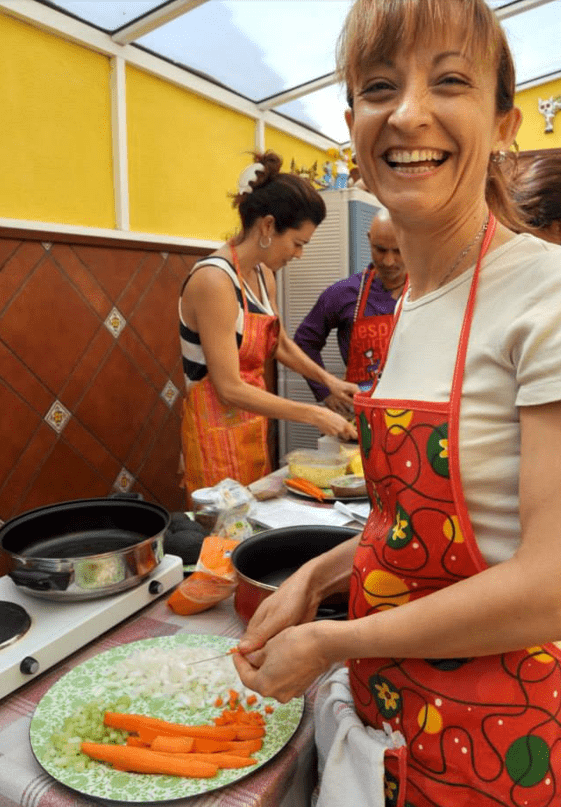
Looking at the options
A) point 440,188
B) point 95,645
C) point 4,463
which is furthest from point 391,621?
point 4,463

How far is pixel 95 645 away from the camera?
1085 millimetres

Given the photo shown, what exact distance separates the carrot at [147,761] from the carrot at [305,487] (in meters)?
1.04

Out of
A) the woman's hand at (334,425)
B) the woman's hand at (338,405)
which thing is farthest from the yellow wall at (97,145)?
the woman's hand at (334,425)

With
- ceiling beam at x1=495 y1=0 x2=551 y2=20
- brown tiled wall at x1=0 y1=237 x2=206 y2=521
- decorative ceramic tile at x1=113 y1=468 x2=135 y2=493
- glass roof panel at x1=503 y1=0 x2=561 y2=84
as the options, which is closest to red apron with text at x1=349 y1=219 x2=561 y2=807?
brown tiled wall at x1=0 y1=237 x2=206 y2=521

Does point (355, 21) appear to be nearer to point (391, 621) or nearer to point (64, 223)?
point (391, 621)

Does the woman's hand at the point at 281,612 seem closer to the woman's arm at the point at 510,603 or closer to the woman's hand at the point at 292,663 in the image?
the woman's hand at the point at 292,663

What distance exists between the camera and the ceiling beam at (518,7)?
340 cm

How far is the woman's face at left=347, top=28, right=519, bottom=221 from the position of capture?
0.71 m

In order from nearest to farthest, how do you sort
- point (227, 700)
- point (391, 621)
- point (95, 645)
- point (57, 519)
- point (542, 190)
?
point (391, 621) → point (227, 700) → point (95, 645) → point (57, 519) → point (542, 190)

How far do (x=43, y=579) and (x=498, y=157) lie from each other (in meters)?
0.95

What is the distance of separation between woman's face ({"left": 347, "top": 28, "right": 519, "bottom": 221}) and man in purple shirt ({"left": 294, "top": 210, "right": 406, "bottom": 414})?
2056 millimetres

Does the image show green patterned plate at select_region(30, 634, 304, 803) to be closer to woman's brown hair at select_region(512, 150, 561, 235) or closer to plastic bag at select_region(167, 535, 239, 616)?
plastic bag at select_region(167, 535, 239, 616)

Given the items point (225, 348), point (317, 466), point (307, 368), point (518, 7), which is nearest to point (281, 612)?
point (317, 466)

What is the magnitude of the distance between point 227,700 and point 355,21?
0.90 metres
